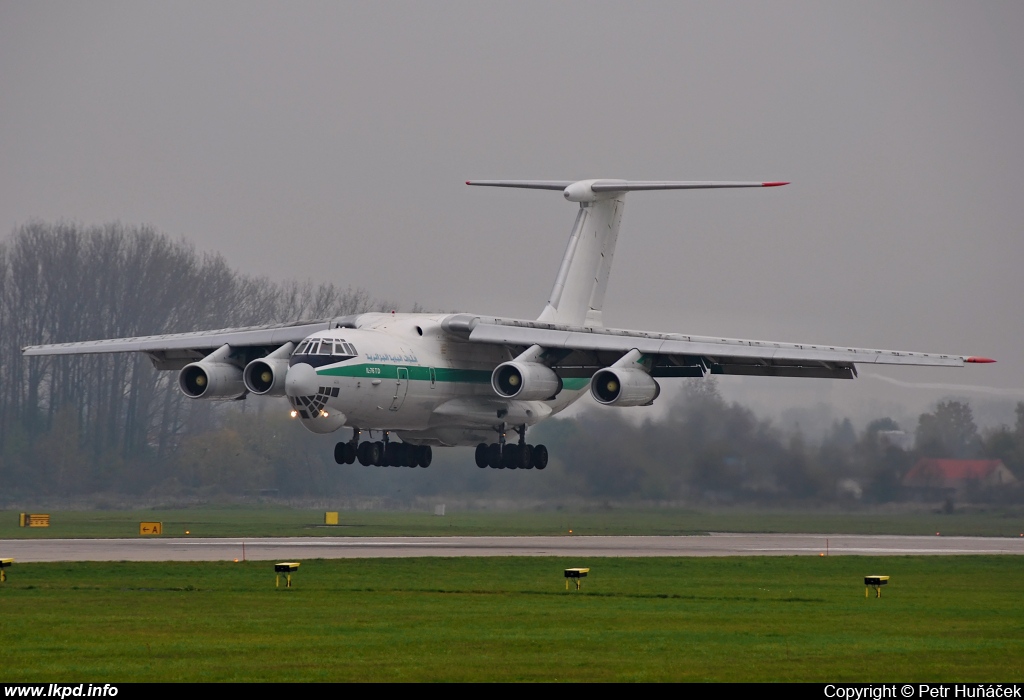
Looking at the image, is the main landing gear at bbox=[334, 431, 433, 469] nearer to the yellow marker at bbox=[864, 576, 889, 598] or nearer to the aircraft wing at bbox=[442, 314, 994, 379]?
the aircraft wing at bbox=[442, 314, 994, 379]

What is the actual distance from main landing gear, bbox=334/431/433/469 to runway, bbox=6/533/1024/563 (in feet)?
5.65

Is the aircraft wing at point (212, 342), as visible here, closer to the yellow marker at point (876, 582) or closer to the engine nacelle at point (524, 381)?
the engine nacelle at point (524, 381)

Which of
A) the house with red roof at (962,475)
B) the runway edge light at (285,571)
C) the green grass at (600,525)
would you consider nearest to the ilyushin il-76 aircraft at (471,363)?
the green grass at (600,525)

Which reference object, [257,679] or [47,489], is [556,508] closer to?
[47,489]

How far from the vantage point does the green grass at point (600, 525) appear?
34.6 metres

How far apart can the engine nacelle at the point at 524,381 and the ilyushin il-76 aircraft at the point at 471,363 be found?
0.03 meters

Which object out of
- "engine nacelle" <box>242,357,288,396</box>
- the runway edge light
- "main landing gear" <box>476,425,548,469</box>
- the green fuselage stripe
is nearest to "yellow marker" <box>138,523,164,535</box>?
"engine nacelle" <box>242,357,288,396</box>

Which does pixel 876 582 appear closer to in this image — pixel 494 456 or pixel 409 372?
pixel 409 372

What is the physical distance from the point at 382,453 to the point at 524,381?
475cm

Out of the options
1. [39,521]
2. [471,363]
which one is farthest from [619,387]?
[39,521]

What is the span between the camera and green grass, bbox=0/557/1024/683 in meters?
12.3

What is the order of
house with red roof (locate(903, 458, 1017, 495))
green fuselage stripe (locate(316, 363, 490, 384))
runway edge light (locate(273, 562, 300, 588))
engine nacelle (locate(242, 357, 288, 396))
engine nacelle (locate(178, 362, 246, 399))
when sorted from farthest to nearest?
house with red roof (locate(903, 458, 1017, 495))
engine nacelle (locate(178, 362, 246, 399))
engine nacelle (locate(242, 357, 288, 396))
green fuselage stripe (locate(316, 363, 490, 384))
runway edge light (locate(273, 562, 300, 588))

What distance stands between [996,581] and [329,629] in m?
11.7

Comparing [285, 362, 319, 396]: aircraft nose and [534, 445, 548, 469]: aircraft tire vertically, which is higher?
[285, 362, 319, 396]: aircraft nose
